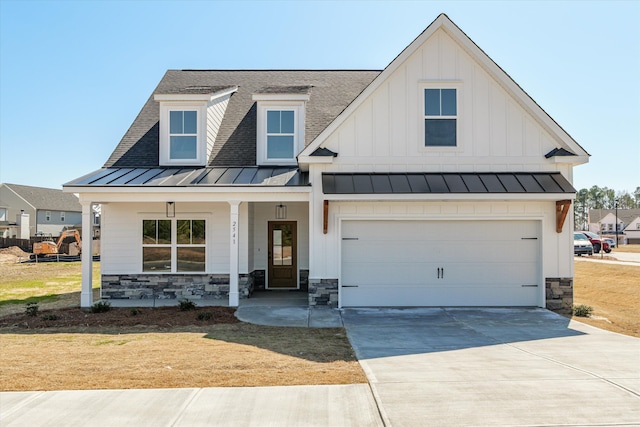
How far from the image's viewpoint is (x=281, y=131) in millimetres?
14172

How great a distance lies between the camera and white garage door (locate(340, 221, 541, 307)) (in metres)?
11.8

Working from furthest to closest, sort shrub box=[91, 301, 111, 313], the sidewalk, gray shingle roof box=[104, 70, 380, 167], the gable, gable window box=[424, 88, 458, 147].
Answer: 1. gray shingle roof box=[104, 70, 380, 167]
2. gable window box=[424, 88, 458, 147]
3. the gable
4. shrub box=[91, 301, 111, 313]
5. the sidewalk

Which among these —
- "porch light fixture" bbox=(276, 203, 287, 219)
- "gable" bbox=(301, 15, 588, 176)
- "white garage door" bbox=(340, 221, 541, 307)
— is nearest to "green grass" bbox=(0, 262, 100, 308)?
"porch light fixture" bbox=(276, 203, 287, 219)

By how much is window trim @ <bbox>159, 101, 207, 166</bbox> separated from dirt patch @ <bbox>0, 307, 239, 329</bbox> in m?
4.63

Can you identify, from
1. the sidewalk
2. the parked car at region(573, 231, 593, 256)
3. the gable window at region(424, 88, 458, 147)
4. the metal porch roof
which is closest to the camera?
the sidewalk

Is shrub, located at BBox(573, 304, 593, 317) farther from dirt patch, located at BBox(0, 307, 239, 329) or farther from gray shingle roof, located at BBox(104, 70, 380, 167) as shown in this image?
gray shingle roof, located at BBox(104, 70, 380, 167)

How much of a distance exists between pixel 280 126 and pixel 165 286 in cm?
605

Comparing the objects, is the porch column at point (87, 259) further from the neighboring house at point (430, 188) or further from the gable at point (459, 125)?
the gable at point (459, 125)

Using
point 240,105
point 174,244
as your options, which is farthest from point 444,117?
point 174,244

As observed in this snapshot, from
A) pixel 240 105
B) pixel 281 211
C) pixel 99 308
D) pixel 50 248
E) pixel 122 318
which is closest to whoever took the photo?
pixel 122 318

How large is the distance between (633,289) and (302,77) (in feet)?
47.6

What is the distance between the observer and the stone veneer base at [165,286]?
13734mm

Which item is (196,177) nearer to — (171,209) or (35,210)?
(171,209)

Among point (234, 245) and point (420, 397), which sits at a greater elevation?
point (234, 245)
